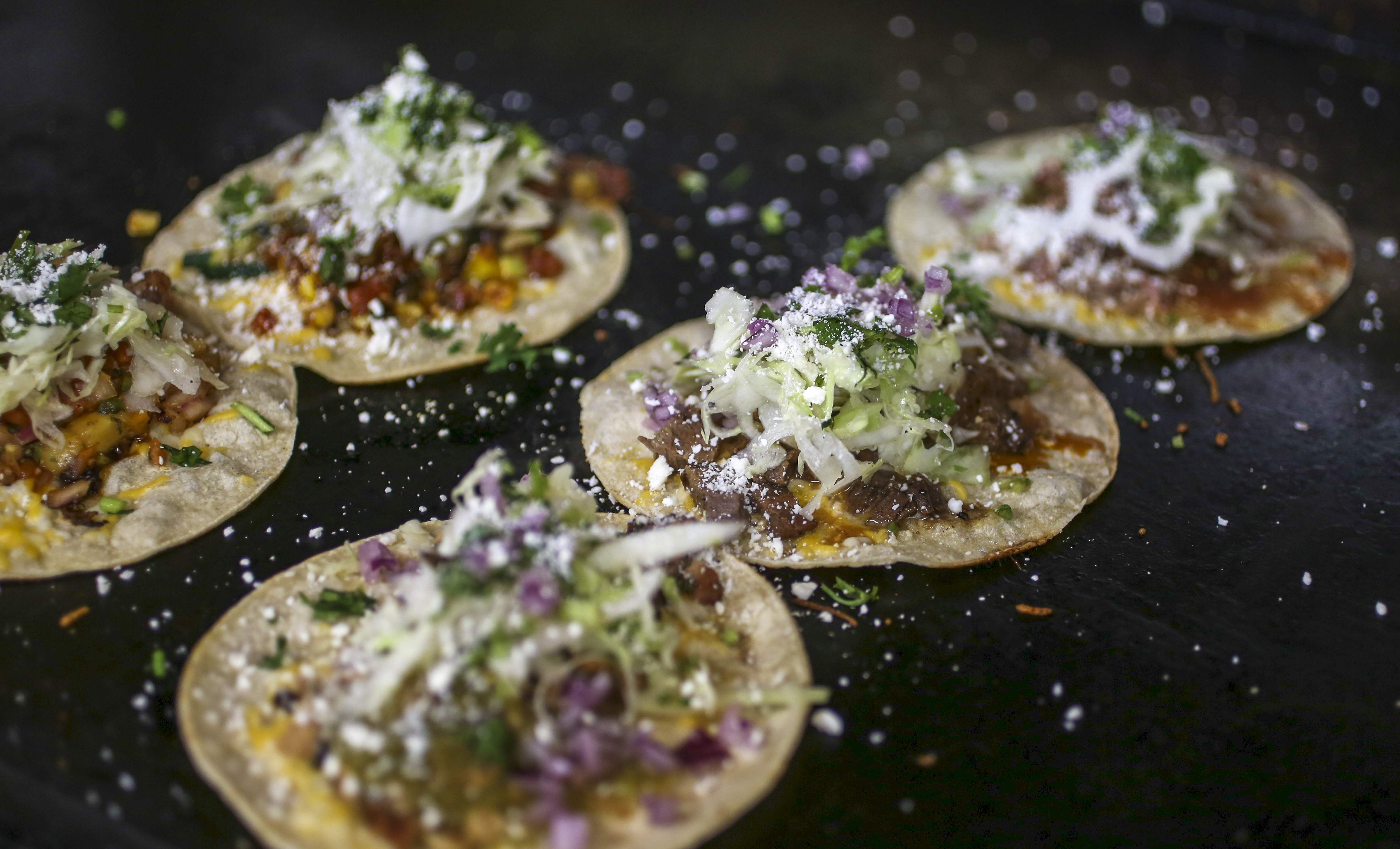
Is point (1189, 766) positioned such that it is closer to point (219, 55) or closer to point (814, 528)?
point (814, 528)

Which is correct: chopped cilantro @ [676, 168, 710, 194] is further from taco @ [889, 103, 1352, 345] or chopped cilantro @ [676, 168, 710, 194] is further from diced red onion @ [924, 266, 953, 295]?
diced red onion @ [924, 266, 953, 295]

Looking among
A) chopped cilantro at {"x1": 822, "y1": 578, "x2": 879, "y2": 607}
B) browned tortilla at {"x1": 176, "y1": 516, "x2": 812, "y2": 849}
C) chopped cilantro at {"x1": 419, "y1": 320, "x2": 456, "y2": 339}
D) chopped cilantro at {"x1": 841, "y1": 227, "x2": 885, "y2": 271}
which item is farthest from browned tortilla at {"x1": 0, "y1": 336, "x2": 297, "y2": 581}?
chopped cilantro at {"x1": 841, "y1": 227, "x2": 885, "y2": 271}

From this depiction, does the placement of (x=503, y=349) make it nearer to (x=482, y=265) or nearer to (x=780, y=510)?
(x=482, y=265)

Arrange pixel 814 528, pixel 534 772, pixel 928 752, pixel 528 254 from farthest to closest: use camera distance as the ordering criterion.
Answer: pixel 528 254, pixel 814 528, pixel 928 752, pixel 534 772

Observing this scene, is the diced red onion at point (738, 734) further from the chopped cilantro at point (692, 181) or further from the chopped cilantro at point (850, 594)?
the chopped cilantro at point (692, 181)

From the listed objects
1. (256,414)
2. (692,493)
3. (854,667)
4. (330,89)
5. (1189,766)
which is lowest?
(1189,766)

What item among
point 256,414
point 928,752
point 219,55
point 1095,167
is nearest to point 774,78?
point 1095,167

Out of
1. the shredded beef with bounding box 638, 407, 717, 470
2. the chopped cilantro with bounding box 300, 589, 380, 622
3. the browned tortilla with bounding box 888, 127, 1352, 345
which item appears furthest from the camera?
the browned tortilla with bounding box 888, 127, 1352, 345
